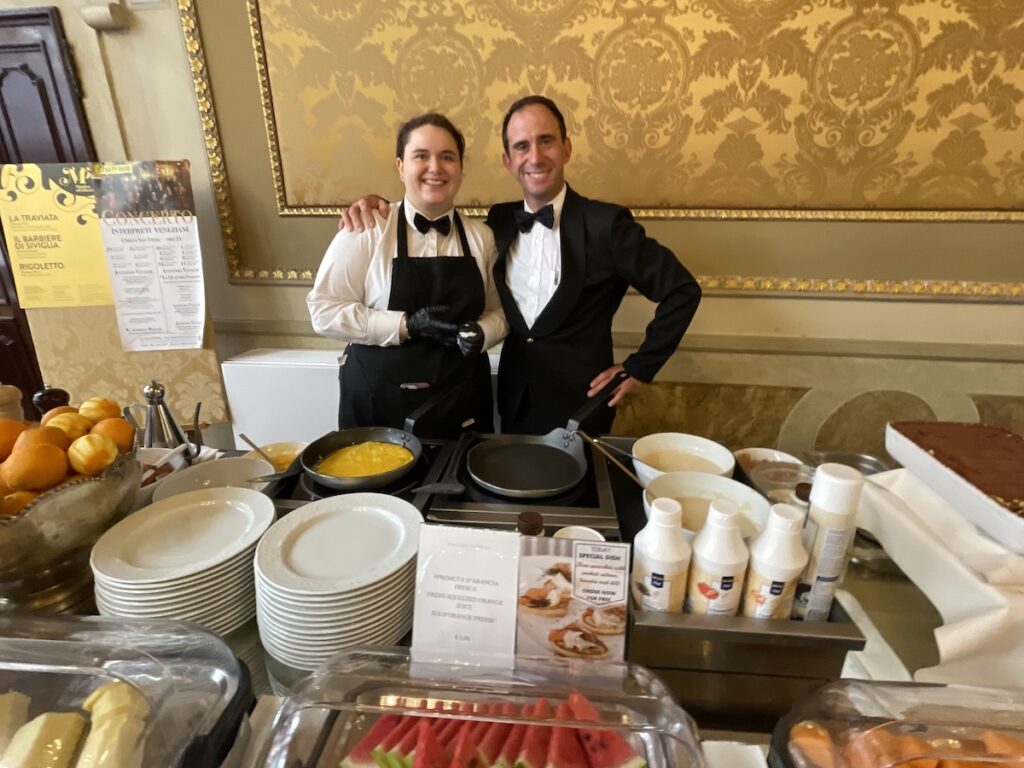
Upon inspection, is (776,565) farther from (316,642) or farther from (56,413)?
(56,413)

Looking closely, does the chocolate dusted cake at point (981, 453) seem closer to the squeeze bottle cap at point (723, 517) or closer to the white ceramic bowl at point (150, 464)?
the squeeze bottle cap at point (723, 517)

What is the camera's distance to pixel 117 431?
105 cm

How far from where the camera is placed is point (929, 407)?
248cm

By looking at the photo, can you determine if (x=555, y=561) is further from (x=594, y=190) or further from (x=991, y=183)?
(x=991, y=183)

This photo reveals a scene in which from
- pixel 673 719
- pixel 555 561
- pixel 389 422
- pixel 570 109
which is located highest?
pixel 570 109

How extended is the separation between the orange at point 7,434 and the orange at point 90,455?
0.33 ft

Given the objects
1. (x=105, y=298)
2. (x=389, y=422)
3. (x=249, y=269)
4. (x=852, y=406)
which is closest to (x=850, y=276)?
(x=852, y=406)

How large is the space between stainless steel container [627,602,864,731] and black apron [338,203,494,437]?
110 cm

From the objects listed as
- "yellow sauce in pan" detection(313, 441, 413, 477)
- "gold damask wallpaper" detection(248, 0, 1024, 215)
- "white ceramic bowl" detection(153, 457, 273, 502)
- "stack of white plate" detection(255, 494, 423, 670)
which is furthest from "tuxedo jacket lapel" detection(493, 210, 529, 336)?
"stack of white plate" detection(255, 494, 423, 670)

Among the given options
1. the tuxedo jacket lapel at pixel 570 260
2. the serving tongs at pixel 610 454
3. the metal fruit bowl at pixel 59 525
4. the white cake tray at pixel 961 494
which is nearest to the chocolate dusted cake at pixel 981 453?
the white cake tray at pixel 961 494

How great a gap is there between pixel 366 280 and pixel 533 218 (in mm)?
584

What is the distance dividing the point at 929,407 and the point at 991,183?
3.01 ft

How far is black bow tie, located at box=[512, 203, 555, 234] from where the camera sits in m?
1.84

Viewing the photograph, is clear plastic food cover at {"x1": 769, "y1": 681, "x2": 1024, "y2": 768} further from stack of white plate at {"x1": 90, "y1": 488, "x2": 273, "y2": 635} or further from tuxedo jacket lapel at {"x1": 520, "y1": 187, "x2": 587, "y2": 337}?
tuxedo jacket lapel at {"x1": 520, "y1": 187, "x2": 587, "y2": 337}
